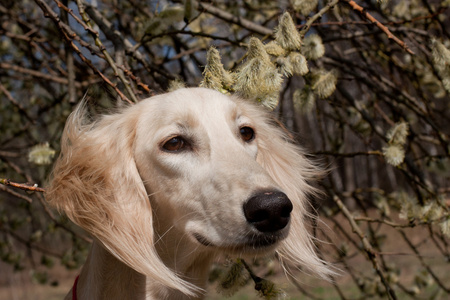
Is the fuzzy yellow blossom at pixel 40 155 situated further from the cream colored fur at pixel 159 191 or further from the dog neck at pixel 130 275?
the dog neck at pixel 130 275

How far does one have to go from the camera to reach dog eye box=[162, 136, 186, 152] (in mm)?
2176

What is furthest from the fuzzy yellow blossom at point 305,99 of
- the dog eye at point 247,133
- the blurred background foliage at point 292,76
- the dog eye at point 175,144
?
the dog eye at point 175,144

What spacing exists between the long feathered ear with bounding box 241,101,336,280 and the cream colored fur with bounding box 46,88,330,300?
0.13ft

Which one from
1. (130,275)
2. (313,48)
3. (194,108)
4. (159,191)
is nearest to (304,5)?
(313,48)

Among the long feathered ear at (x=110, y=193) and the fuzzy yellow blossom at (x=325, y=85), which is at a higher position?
the fuzzy yellow blossom at (x=325, y=85)

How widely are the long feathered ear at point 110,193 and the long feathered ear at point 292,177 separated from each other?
645mm

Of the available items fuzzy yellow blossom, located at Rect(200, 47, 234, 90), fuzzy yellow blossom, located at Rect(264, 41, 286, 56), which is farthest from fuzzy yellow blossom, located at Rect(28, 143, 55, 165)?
fuzzy yellow blossom, located at Rect(264, 41, 286, 56)

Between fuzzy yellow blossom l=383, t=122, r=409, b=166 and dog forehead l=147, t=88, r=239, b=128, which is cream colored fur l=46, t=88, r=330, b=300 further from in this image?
fuzzy yellow blossom l=383, t=122, r=409, b=166

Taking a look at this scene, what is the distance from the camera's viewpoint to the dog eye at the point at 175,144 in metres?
2.18

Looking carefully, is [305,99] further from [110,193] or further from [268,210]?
[110,193]

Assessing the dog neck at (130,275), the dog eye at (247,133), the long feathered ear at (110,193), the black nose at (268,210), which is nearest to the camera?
the black nose at (268,210)

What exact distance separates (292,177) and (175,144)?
0.77 meters

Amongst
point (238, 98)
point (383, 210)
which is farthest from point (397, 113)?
point (238, 98)

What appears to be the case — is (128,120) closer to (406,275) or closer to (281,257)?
(281,257)
